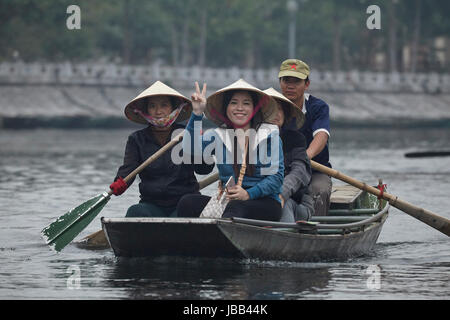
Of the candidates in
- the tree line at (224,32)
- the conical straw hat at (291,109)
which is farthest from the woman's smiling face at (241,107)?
the tree line at (224,32)

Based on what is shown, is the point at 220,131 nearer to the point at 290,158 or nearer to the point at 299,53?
the point at 290,158

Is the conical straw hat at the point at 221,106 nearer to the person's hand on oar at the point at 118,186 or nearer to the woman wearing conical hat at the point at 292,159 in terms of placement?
the woman wearing conical hat at the point at 292,159

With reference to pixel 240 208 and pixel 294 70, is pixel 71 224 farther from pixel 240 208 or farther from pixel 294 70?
pixel 294 70

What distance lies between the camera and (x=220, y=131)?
9.24m

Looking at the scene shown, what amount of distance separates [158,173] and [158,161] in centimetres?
11

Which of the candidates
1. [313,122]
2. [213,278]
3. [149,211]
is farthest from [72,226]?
[313,122]

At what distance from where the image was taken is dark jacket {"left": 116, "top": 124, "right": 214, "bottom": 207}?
9852 mm

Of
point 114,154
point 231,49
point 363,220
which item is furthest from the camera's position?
point 231,49

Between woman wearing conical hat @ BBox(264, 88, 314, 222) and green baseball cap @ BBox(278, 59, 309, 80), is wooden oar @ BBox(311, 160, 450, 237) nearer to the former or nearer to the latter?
woman wearing conical hat @ BBox(264, 88, 314, 222)

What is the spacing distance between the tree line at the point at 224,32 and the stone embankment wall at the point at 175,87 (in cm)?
204

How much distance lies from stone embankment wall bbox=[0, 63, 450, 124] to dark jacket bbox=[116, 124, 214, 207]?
4197 cm

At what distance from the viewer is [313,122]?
35.7 ft

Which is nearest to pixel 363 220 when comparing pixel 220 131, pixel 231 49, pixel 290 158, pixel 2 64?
pixel 290 158
